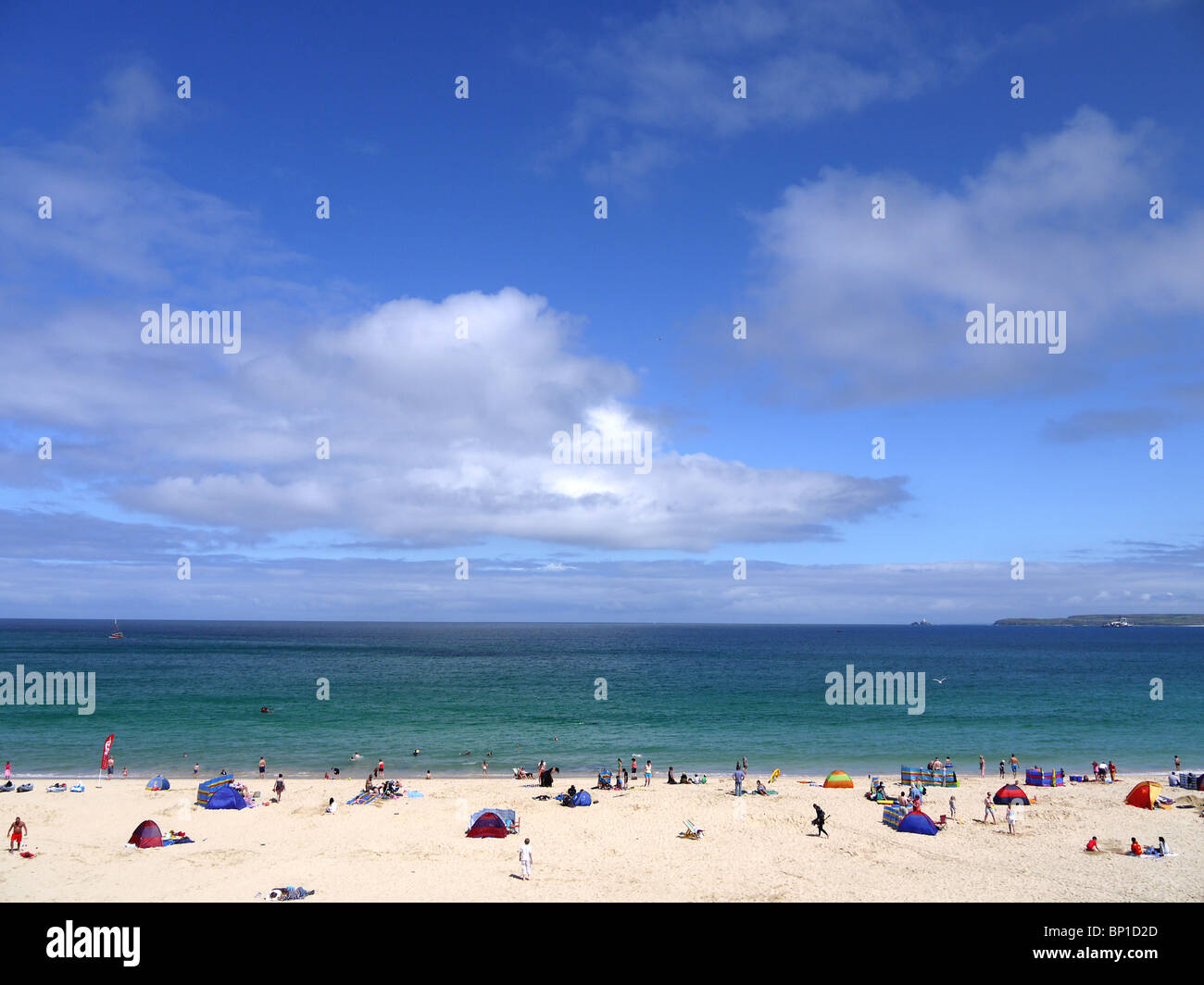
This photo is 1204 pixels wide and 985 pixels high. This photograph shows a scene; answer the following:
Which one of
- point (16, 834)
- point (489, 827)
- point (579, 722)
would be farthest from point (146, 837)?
point (579, 722)

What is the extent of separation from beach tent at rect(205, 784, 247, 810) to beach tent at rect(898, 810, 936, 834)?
27673mm

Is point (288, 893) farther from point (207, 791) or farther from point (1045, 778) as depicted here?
point (1045, 778)

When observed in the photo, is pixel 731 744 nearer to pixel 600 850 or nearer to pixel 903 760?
pixel 903 760

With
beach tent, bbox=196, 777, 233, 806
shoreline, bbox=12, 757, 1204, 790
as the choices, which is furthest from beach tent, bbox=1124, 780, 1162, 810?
beach tent, bbox=196, 777, 233, 806

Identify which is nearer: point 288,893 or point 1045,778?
point 288,893

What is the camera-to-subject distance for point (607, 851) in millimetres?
25266

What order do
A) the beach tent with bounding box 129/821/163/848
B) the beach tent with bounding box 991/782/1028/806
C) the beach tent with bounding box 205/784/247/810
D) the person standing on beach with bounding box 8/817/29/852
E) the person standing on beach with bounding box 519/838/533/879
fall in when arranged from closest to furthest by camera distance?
the person standing on beach with bounding box 519/838/533/879
the person standing on beach with bounding box 8/817/29/852
the beach tent with bounding box 129/821/163/848
the beach tent with bounding box 991/782/1028/806
the beach tent with bounding box 205/784/247/810

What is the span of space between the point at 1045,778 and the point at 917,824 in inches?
546

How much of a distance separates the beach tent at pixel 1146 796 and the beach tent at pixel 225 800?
39.0 metres

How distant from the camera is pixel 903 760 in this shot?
43.6 meters

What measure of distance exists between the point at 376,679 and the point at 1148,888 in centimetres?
8414

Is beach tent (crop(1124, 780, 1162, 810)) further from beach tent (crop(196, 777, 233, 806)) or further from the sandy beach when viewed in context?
beach tent (crop(196, 777, 233, 806))

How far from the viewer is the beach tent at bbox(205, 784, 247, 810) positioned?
30.8 m
